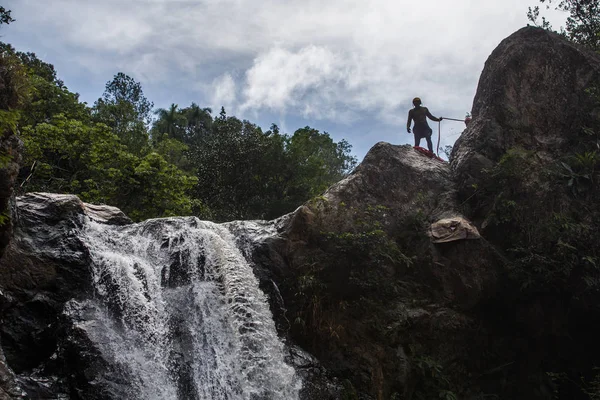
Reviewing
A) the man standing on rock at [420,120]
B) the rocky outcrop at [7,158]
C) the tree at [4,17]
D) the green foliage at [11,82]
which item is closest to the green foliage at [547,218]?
the man standing on rock at [420,120]

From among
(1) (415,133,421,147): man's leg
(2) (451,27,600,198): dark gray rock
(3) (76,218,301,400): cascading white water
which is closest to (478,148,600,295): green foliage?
(2) (451,27,600,198): dark gray rock

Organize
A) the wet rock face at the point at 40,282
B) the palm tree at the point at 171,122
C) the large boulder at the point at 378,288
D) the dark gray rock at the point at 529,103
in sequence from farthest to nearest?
the palm tree at the point at 171,122 → the dark gray rock at the point at 529,103 → the large boulder at the point at 378,288 → the wet rock face at the point at 40,282

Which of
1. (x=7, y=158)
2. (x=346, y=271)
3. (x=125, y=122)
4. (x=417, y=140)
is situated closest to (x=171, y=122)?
(x=125, y=122)

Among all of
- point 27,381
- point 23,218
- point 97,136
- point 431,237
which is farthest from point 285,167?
point 27,381

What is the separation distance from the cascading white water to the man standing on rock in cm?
669

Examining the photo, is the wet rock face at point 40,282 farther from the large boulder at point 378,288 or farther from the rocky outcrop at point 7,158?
the large boulder at point 378,288

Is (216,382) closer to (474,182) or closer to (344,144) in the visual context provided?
(474,182)

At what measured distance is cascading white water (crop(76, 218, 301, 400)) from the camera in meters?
7.48

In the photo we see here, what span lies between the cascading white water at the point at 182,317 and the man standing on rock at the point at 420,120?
22.0ft

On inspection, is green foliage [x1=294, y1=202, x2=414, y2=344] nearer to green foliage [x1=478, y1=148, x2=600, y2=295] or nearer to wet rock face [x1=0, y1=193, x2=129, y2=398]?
green foliage [x1=478, y1=148, x2=600, y2=295]

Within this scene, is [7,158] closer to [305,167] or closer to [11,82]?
[11,82]

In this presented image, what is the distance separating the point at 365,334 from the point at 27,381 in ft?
19.5

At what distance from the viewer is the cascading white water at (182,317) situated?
7480 millimetres

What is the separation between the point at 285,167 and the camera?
2133cm
